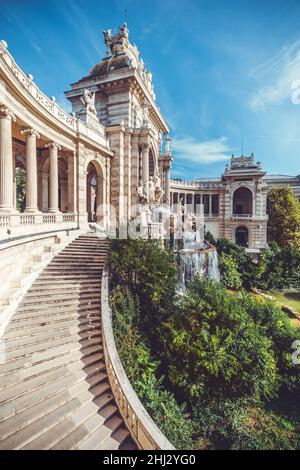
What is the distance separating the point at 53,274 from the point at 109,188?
511 inches

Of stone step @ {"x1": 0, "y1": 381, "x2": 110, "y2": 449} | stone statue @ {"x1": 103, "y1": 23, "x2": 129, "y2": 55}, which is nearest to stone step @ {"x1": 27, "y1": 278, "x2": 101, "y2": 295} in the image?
stone step @ {"x1": 0, "y1": 381, "x2": 110, "y2": 449}

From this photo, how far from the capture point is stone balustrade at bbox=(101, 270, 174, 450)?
624cm

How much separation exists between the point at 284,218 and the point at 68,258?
38622mm

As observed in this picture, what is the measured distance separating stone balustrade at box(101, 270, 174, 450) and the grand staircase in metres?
0.26

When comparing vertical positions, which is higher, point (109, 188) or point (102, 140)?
point (102, 140)

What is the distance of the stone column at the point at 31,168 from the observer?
13.8m

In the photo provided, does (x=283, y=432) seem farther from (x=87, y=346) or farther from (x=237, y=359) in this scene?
(x=87, y=346)

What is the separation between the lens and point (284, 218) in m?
39.8

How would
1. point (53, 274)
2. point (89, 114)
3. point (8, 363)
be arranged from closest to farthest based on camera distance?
point (8, 363), point (53, 274), point (89, 114)

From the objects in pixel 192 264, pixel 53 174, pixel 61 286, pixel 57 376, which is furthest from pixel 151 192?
pixel 57 376

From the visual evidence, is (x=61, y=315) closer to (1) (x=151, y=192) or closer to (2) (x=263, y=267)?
(1) (x=151, y=192)

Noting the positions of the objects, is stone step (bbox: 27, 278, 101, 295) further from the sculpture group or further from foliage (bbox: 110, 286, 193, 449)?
the sculpture group

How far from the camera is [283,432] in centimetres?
959
